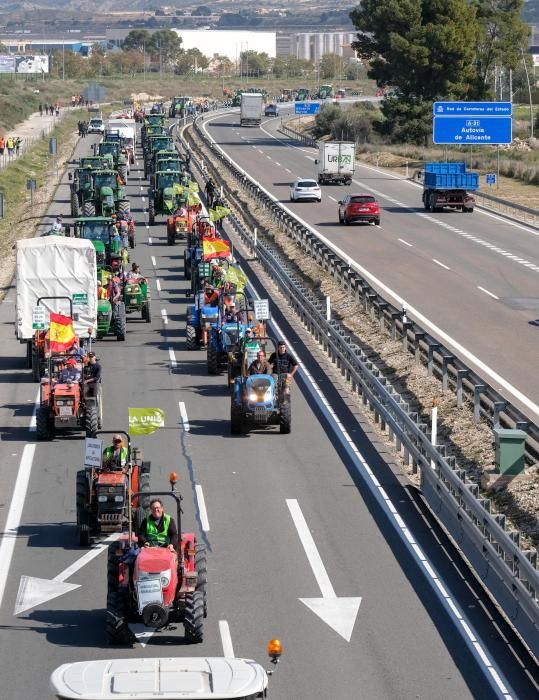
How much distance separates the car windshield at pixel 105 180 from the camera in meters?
68.5

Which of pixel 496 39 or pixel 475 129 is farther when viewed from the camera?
pixel 496 39

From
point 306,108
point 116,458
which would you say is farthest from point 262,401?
point 306,108

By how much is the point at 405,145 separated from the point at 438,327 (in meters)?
80.7

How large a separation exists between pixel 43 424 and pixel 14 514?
456cm

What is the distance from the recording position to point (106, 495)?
66.3ft

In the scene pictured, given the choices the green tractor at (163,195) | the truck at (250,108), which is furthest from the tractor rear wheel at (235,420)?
the truck at (250,108)

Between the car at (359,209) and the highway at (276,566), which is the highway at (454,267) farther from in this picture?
the highway at (276,566)

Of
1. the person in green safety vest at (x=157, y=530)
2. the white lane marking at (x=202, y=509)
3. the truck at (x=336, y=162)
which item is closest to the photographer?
the person in green safety vest at (x=157, y=530)

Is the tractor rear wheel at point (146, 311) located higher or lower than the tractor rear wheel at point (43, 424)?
lower

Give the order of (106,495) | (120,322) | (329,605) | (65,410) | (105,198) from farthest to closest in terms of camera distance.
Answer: (105,198) → (120,322) → (65,410) → (106,495) → (329,605)

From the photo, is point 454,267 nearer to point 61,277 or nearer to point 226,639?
point 61,277

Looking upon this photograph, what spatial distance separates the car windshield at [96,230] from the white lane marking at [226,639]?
108 ft

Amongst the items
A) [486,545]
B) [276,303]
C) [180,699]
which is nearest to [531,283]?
[276,303]

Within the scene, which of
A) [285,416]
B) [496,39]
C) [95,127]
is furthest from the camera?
[95,127]
